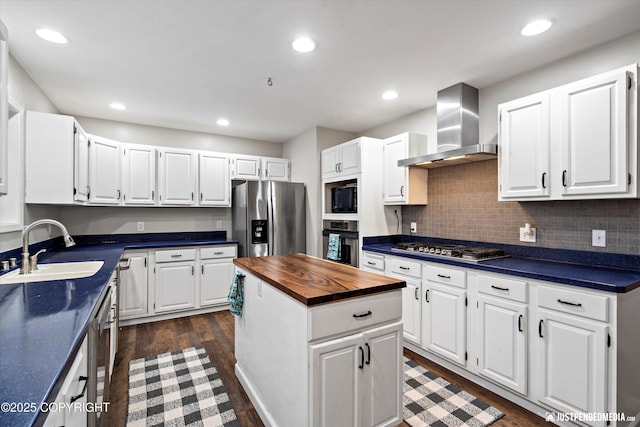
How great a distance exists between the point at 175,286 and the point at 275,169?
7.09 feet

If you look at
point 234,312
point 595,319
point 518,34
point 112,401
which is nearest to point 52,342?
point 234,312

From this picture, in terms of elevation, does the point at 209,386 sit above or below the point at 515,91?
below

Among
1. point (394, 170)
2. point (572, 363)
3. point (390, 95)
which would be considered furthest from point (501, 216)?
point (390, 95)

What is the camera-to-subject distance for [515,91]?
8.61 feet

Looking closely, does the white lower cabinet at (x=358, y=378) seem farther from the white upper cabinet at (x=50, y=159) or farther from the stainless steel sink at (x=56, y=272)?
the white upper cabinet at (x=50, y=159)

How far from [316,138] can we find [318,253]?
1628 millimetres

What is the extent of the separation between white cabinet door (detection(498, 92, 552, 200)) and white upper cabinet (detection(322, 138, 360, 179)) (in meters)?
1.51

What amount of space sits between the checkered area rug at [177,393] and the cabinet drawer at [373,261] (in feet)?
5.88

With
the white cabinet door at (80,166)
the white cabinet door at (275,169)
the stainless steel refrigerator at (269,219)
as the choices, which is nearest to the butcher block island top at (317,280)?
the stainless steel refrigerator at (269,219)

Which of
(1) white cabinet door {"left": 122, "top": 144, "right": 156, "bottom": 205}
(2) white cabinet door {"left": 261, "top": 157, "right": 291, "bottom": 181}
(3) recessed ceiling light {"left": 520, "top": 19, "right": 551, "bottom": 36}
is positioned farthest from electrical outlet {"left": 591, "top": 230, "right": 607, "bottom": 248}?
(1) white cabinet door {"left": 122, "top": 144, "right": 156, "bottom": 205}

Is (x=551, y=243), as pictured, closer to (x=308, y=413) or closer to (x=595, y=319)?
(x=595, y=319)

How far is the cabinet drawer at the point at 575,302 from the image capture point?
1657 millimetres

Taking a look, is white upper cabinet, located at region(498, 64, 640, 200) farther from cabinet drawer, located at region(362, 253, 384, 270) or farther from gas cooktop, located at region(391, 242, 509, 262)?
cabinet drawer, located at region(362, 253, 384, 270)

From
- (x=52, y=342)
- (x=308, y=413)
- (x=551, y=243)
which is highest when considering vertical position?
(x=551, y=243)
